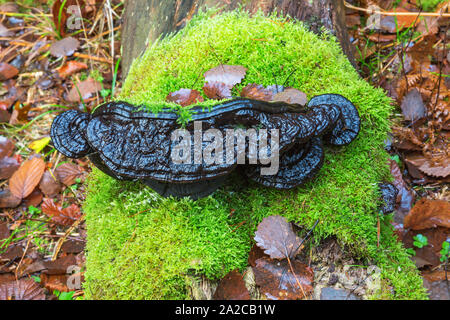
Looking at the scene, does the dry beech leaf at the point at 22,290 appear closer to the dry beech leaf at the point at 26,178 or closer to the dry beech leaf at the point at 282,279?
the dry beech leaf at the point at 26,178

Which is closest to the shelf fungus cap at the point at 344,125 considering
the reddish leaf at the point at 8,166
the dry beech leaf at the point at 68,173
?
the dry beech leaf at the point at 68,173

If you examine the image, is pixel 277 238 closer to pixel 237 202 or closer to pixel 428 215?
pixel 237 202

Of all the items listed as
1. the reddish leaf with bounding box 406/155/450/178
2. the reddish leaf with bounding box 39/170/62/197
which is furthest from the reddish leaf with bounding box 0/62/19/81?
the reddish leaf with bounding box 406/155/450/178

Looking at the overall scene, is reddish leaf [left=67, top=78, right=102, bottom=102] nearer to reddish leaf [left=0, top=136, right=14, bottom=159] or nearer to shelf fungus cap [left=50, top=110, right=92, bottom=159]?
reddish leaf [left=0, top=136, right=14, bottom=159]

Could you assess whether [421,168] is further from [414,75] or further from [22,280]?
[22,280]
